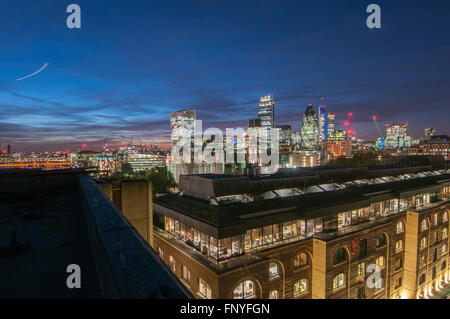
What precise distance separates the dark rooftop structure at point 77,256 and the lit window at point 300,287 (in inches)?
771

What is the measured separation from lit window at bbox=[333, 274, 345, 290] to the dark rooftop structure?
909 inches

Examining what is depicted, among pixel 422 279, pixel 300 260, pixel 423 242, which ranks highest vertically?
pixel 300 260

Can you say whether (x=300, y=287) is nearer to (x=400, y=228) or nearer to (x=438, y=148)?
(x=400, y=228)

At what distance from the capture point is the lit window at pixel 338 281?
22.9 meters

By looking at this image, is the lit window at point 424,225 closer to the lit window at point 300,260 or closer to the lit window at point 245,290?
the lit window at point 300,260

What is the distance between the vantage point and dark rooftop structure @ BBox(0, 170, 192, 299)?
108 inches

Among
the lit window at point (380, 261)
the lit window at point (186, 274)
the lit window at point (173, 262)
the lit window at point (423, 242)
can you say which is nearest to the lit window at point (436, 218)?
the lit window at point (423, 242)

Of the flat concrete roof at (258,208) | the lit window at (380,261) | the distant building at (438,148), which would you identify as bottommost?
the lit window at (380,261)

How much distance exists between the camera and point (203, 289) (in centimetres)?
1805

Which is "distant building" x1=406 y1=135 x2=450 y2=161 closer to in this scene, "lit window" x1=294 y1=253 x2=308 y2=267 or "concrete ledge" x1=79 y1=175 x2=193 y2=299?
"lit window" x1=294 y1=253 x2=308 y2=267

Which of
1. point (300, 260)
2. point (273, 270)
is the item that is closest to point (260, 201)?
point (273, 270)

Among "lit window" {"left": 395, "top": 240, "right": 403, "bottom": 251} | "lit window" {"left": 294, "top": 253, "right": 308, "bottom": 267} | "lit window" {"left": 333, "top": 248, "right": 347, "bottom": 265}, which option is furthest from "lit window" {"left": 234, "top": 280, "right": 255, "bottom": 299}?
"lit window" {"left": 395, "top": 240, "right": 403, "bottom": 251}

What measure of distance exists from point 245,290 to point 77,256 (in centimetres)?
1561
